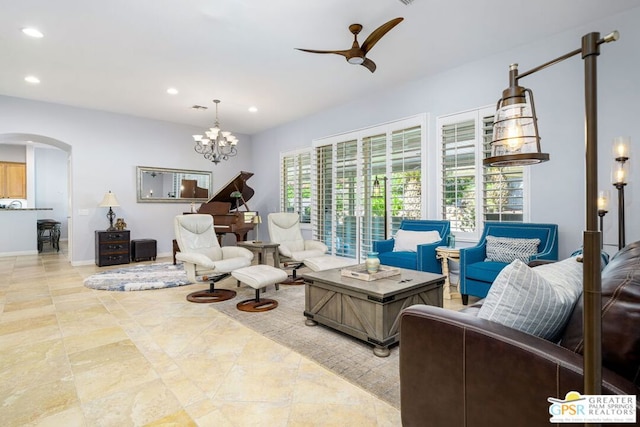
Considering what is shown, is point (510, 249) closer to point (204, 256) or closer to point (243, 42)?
point (204, 256)

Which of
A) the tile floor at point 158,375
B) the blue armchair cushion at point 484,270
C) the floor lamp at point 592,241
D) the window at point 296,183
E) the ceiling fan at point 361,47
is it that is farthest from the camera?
the window at point 296,183

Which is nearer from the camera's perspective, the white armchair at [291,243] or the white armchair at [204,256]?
the white armchair at [204,256]

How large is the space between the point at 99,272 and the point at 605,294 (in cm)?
663

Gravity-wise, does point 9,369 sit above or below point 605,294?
below

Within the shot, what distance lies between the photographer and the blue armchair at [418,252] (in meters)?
4.07

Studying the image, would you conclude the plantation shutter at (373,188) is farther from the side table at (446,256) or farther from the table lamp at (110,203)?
the table lamp at (110,203)

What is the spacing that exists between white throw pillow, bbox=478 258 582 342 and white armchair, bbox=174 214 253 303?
310 centimetres

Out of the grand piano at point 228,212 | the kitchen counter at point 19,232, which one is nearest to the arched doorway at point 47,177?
the kitchen counter at point 19,232

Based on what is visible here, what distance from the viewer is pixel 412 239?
177 inches

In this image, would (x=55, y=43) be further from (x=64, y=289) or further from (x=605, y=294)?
(x=605, y=294)

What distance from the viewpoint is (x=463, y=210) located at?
449cm

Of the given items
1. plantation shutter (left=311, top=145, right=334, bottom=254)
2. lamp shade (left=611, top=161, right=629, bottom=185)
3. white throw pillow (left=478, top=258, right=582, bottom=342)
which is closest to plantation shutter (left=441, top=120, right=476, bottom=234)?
lamp shade (left=611, top=161, right=629, bottom=185)

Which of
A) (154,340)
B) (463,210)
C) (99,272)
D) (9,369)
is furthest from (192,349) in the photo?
(99,272)

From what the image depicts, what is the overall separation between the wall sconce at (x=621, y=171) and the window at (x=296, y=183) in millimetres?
4902
